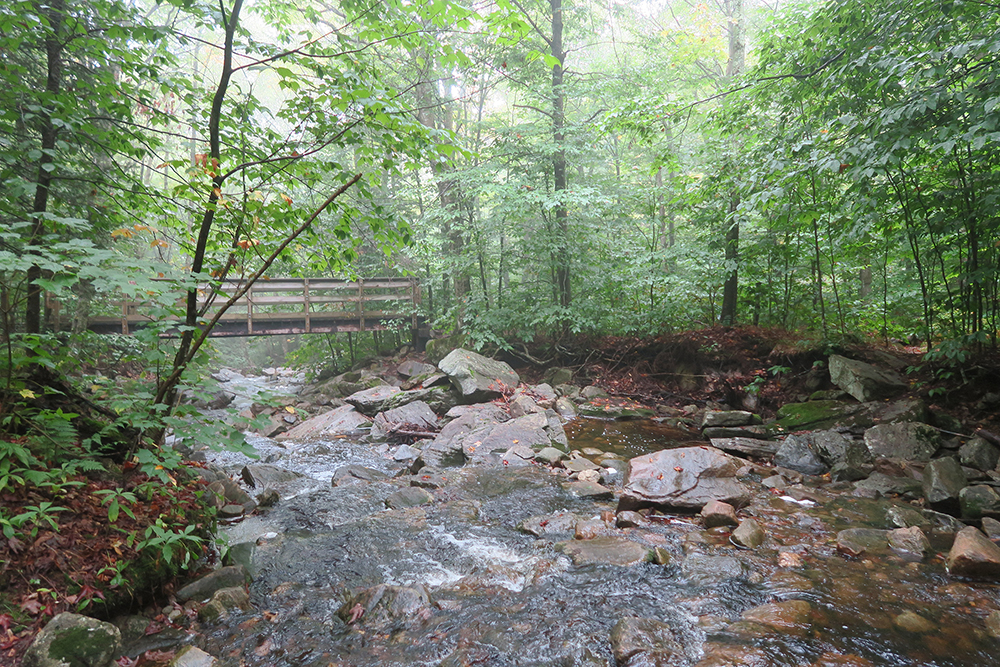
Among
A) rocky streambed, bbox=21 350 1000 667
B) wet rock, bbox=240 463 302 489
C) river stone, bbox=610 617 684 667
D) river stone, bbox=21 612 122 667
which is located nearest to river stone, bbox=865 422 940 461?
rocky streambed, bbox=21 350 1000 667

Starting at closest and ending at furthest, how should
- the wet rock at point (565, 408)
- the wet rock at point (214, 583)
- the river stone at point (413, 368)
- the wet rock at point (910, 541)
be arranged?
the wet rock at point (214, 583), the wet rock at point (910, 541), the wet rock at point (565, 408), the river stone at point (413, 368)

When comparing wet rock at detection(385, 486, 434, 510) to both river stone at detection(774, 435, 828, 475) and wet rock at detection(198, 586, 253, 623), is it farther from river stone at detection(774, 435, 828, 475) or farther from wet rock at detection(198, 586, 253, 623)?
river stone at detection(774, 435, 828, 475)

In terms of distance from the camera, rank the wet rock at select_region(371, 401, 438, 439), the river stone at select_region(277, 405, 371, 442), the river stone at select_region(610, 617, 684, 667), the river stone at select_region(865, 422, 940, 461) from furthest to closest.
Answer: the river stone at select_region(277, 405, 371, 442) → the wet rock at select_region(371, 401, 438, 439) → the river stone at select_region(865, 422, 940, 461) → the river stone at select_region(610, 617, 684, 667)

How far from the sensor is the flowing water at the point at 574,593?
2568 millimetres

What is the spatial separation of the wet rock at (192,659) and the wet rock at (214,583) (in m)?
0.47

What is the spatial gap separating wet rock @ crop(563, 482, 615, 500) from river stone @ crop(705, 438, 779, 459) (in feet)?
6.79

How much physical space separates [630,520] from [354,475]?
343cm

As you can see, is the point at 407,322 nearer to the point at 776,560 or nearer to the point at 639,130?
the point at 639,130

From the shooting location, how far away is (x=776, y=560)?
3445 mm

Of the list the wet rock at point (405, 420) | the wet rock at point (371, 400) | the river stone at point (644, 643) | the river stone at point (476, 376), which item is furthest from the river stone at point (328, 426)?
the river stone at point (644, 643)

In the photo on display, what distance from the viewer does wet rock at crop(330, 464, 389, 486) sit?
18.7 feet

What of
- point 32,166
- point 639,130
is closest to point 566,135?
point 639,130

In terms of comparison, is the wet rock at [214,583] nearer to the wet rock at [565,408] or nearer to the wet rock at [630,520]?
the wet rock at [630,520]

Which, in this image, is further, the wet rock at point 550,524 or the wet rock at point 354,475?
the wet rock at point 354,475
